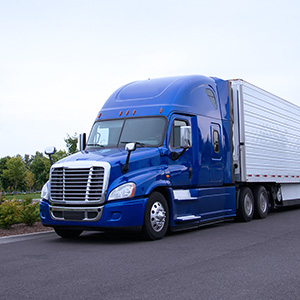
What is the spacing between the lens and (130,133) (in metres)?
10.5

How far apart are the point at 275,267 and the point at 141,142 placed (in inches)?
179

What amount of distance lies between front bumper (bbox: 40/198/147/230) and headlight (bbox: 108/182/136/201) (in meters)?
0.10

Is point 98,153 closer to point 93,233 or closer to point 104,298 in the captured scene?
point 93,233

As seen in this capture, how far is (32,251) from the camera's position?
27.5ft

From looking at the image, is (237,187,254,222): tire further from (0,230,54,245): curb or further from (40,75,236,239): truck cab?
(0,230,54,245): curb

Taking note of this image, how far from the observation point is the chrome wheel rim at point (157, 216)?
374 inches

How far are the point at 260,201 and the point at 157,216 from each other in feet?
19.7

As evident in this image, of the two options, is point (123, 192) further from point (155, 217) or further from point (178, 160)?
point (178, 160)

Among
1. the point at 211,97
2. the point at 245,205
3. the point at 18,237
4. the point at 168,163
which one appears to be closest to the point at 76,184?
the point at 168,163

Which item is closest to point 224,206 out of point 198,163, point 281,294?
point 198,163

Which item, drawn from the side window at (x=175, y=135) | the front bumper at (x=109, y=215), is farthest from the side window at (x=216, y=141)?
the front bumper at (x=109, y=215)

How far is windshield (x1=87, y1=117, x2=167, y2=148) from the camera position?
10.2 metres

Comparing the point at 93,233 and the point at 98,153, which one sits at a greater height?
the point at 98,153

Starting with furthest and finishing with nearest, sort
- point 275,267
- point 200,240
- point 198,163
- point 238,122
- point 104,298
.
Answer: point 238,122 → point 198,163 → point 200,240 → point 275,267 → point 104,298
